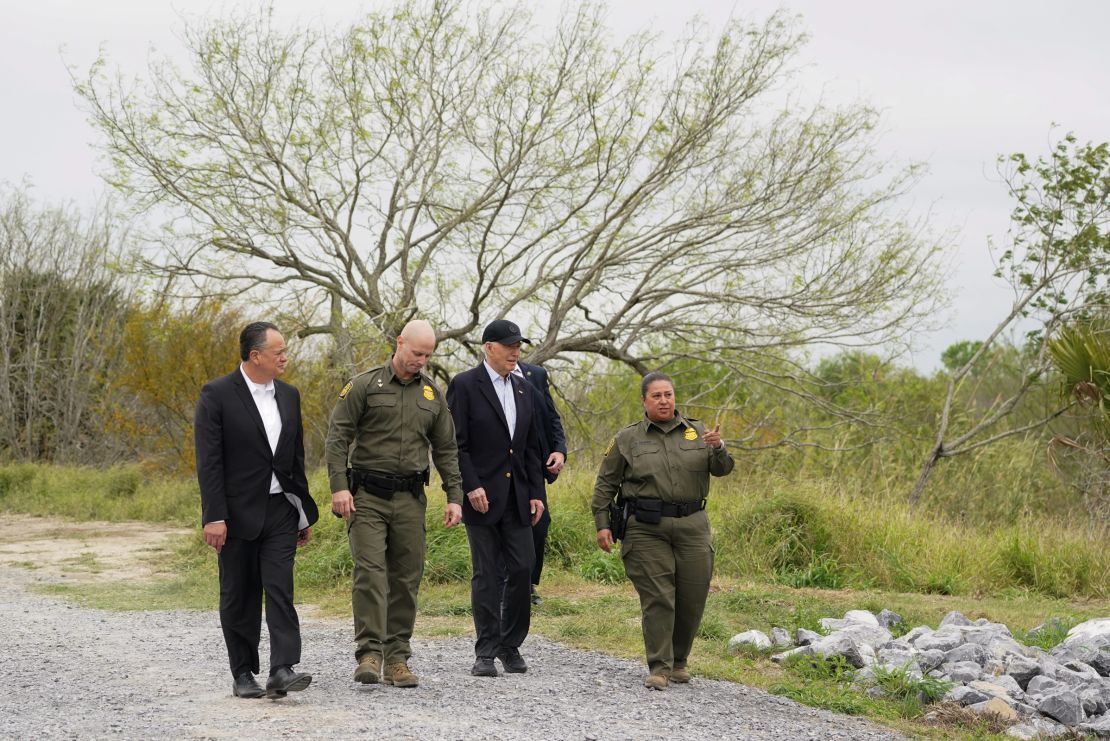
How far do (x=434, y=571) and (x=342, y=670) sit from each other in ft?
13.4

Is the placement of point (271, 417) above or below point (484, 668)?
above

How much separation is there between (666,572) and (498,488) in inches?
42.5

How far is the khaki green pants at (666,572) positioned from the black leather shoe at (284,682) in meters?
1.91

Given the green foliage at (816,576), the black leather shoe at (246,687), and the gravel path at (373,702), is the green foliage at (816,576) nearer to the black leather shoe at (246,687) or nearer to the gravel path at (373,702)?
the gravel path at (373,702)

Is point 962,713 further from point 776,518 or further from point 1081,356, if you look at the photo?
point 1081,356

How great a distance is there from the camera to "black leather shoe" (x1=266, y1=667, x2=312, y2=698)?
5.87 meters

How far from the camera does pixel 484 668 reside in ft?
22.7

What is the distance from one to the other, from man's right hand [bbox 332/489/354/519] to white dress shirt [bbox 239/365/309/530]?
0.17 meters

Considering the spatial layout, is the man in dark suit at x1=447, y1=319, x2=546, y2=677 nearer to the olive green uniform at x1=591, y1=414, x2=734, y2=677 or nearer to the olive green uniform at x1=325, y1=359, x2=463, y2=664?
the olive green uniform at x1=325, y1=359, x2=463, y2=664

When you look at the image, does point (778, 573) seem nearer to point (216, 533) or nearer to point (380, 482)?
point (380, 482)

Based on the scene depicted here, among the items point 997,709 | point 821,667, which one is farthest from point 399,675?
point 997,709

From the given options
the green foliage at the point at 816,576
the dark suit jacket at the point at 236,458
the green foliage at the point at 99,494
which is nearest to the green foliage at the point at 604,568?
the green foliage at the point at 816,576

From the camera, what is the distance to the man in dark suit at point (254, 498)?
5.89m

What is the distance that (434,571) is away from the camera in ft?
36.8
